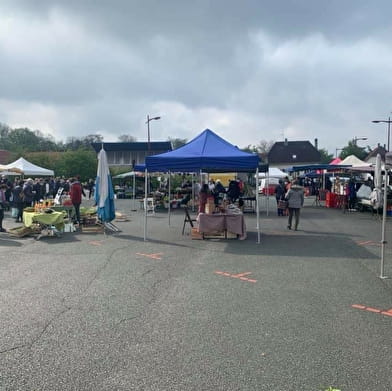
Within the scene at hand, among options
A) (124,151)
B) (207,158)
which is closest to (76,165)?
(124,151)

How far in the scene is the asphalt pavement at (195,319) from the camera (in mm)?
3600

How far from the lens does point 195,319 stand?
504 centimetres

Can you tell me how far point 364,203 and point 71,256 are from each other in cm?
1558

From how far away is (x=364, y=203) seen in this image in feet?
66.0

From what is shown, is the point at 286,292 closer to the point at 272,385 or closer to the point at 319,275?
the point at 319,275

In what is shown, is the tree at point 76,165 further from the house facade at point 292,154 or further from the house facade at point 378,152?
the house facade at point 292,154

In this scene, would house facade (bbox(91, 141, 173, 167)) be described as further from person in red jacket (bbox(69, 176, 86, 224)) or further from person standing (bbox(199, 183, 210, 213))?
person standing (bbox(199, 183, 210, 213))

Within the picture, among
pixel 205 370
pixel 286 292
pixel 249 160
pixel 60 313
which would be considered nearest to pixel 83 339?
pixel 60 313

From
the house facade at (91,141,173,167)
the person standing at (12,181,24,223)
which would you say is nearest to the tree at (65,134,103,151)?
the house facade at (91,141,173,167)

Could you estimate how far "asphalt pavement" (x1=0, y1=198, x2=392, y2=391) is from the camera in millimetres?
3600

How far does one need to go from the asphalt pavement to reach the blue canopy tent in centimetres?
256

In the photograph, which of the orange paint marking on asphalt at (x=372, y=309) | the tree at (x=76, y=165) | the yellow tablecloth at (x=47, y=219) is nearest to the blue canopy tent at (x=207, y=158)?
the yellow tablecloth at (x=47, y=219)

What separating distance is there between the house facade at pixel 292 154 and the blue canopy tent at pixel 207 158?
2666 inches

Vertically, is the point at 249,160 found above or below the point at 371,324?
above
